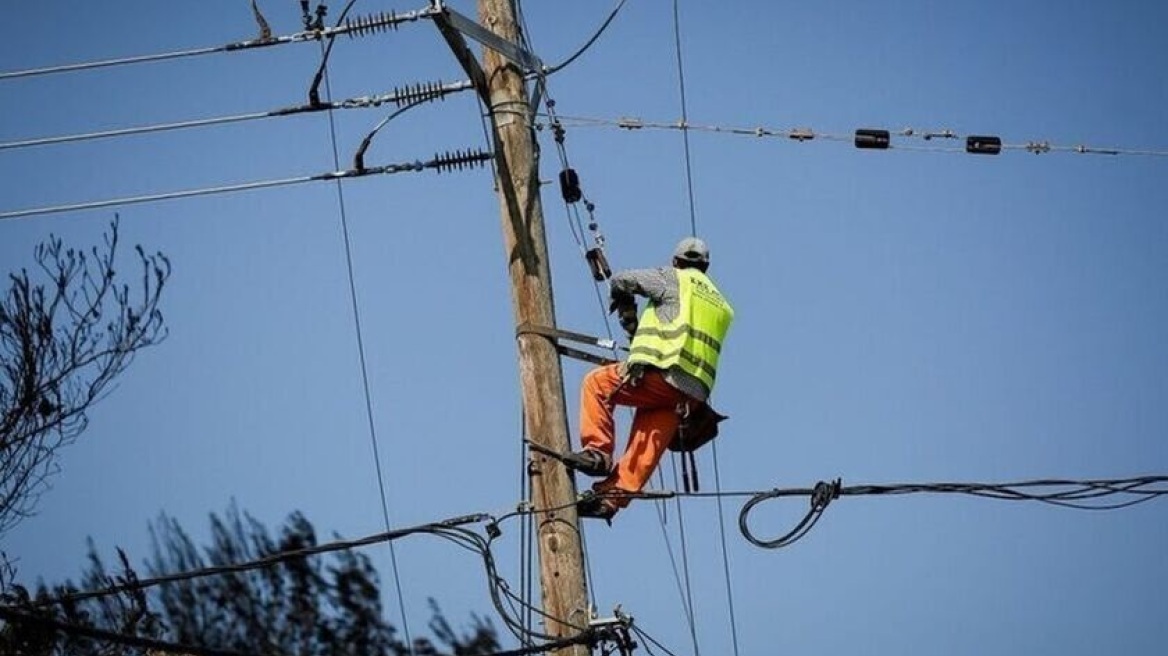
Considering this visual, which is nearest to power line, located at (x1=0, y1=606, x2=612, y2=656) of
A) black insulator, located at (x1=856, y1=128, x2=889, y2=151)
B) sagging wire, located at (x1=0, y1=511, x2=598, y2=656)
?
sagging wire, located at (x1=0, y1=511, x2=598, y2=656)

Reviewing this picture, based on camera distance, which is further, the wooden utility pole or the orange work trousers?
the orange work trousers

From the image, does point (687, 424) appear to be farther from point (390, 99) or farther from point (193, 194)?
point (193, 194)

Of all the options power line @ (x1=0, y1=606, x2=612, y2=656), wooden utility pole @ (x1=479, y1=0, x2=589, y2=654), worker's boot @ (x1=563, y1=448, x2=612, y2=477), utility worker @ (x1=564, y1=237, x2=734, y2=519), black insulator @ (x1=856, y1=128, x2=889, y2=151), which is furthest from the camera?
black insulator @ (x1=856, y1=128, x2=889, y2=151)

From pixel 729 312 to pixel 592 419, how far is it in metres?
1.07

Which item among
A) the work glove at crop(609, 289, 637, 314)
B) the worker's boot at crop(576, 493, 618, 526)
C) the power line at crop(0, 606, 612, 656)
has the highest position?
the work glove at crop(609, 289, 637, 314)

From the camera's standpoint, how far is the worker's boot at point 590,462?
26.4 feet

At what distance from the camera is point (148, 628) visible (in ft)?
34.5

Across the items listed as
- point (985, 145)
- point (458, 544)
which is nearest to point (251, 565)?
point (458, 544)

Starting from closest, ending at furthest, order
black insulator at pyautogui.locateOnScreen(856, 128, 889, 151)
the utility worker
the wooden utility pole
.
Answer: the wooden utility pole
the utility worker
black insulator at pyautogui.locateOnScreen(856, 128, 889, 151)

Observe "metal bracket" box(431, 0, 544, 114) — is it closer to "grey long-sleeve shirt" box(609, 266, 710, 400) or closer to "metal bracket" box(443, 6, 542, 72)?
"metal bracket" box(443, 6, 542, 72)

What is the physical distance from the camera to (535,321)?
815 centimetres

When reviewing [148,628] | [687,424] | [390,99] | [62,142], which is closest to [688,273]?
[687,424]

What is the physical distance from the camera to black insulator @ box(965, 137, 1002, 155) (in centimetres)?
947

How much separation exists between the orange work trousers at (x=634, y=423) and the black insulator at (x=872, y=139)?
2.28m
